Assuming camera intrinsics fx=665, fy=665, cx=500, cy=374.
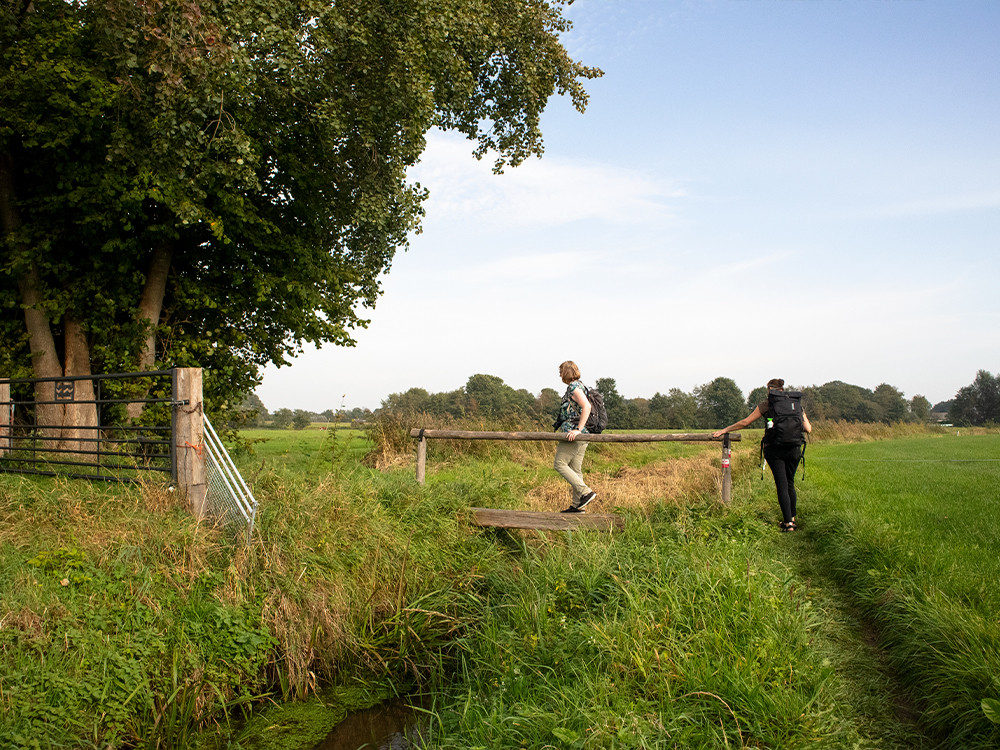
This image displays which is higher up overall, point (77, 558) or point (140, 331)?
point (140, 331)

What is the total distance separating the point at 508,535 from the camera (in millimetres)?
9062

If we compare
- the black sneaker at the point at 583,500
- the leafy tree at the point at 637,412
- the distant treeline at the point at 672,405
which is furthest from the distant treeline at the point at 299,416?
the leafy tree at the point at 637,412

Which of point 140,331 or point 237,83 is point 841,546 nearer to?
point 237,83

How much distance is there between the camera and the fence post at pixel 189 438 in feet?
25.0

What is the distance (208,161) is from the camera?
12.0 meters

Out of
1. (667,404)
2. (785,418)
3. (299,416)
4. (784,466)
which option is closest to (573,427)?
(785,418)

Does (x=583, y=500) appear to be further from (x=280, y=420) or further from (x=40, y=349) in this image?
(x=280, y=420)

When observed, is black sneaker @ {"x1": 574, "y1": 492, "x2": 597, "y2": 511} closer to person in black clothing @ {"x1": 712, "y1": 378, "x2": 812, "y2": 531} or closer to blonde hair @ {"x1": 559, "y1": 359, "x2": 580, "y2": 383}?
blonde hair @ {"x1": 559, "y1": 359, "x2": 580, "y2": 383}

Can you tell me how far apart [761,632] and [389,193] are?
38.4 feet

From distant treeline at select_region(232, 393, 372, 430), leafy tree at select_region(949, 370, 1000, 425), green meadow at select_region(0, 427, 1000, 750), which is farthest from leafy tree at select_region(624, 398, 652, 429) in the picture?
leafy tree at select_region(949, 370, 1000, 425)

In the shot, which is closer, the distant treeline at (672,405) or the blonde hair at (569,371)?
the blonde hair at (569,371)

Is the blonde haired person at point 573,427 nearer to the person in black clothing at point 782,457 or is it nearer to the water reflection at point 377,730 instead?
the person in black clothing at point 782,457

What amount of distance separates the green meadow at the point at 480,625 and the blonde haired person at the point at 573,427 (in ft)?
2.32

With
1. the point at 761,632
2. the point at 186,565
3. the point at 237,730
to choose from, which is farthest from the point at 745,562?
the point at 186,565
